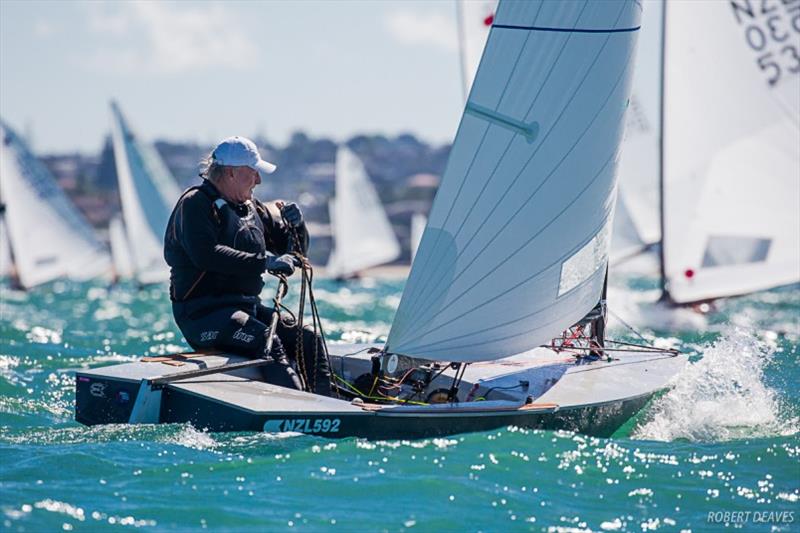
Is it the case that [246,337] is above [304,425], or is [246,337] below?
above

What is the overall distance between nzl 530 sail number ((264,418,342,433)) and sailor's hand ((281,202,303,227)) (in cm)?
125

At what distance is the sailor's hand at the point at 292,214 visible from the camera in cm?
580

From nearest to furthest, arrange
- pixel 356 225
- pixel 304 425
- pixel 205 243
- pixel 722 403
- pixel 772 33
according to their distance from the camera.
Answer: pixel 304 425, pixel 205 243, pixel 722 403, pixel 772 33, pixel 356 225

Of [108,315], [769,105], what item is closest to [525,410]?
[769,105]

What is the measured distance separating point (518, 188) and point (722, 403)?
5.13 feet

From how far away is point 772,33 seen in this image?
11250 millimetres

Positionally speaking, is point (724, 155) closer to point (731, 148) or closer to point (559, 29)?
point (731, 148)

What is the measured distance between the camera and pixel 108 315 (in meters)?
16.6

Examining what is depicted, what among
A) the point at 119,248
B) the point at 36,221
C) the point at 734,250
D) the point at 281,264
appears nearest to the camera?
the point at 281,264

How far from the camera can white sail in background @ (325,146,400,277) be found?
28859 millimetres

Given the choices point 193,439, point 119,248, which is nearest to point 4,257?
point 119,248

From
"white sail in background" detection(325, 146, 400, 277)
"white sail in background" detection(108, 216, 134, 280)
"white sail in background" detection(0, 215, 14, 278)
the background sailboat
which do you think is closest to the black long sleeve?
the background sailboat

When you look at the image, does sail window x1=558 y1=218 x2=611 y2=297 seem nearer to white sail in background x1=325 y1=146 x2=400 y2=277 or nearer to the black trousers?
the black trousers

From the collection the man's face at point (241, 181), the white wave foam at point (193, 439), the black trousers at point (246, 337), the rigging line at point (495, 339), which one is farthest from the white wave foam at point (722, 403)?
the man's face at point (241, 181)
